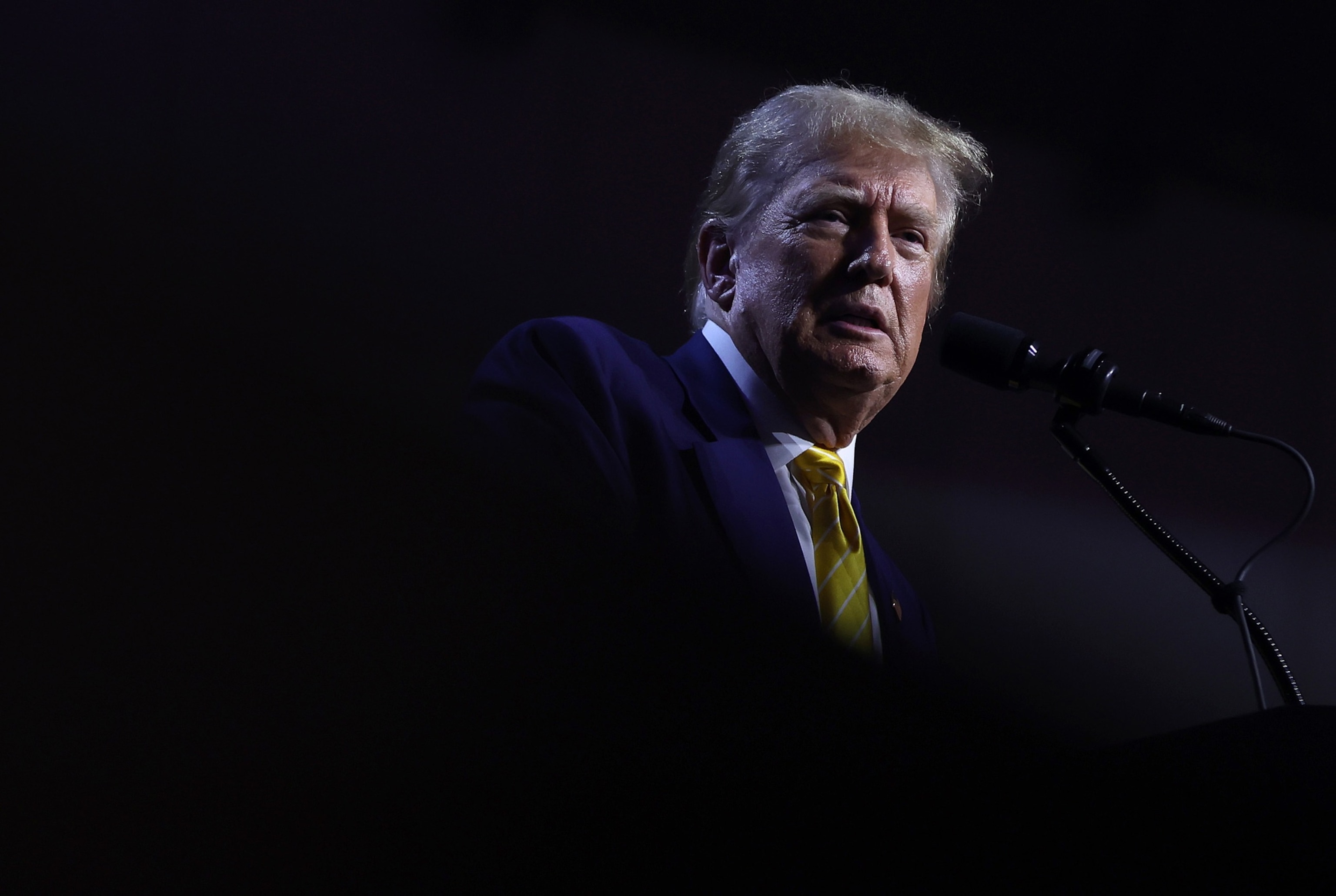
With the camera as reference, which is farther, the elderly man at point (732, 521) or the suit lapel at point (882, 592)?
the suit lapel at point (882, 592)

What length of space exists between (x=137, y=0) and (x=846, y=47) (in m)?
1.23

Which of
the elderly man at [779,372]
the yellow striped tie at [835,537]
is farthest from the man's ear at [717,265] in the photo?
the yellow striped tie at [835,537]

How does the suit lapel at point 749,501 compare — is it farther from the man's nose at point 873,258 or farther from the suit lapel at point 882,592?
the man's nose at point 873,258

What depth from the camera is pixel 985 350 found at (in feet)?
3.86

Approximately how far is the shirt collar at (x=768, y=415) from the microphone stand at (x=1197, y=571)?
0.41m

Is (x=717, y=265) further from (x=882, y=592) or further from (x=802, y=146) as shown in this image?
(x=882, y=592)

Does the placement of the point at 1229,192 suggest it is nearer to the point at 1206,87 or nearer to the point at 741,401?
the point at 1206,87

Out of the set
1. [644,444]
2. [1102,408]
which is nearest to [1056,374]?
[1102,408]

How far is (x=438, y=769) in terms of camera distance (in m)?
0.49

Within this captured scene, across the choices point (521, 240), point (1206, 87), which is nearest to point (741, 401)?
point (521, 240)

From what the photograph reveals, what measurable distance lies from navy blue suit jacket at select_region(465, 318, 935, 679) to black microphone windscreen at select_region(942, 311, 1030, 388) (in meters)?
0.30

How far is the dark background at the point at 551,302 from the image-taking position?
0.52 meters

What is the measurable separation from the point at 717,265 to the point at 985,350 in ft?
2.01

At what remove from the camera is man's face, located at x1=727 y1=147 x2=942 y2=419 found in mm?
1497
